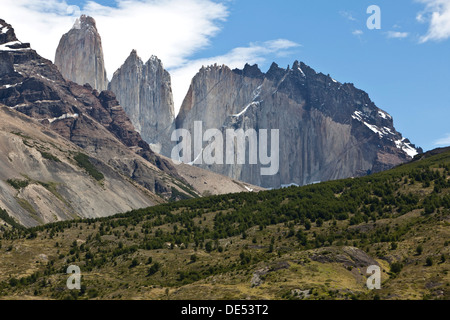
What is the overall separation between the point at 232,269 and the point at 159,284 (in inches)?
691

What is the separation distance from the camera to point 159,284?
511 feet

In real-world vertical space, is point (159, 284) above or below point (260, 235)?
below

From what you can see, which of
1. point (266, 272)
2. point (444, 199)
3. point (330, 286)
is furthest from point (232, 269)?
point (444, 199)
